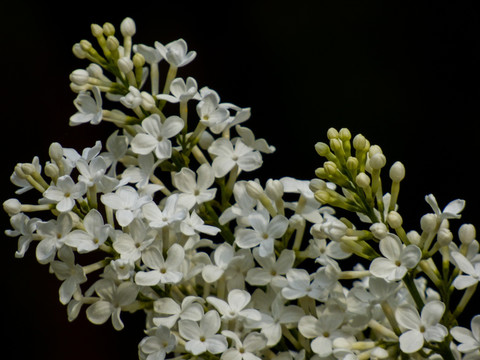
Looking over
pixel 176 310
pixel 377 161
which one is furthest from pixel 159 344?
pixel 377 161

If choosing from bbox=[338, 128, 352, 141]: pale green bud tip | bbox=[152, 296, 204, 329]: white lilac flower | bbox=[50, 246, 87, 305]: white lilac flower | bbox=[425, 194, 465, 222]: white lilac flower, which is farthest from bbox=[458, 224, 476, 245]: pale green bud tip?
bbox=[50, 246, 87, 305]: white lilac flower

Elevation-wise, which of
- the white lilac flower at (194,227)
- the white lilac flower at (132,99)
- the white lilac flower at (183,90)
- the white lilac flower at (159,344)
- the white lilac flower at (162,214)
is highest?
the white lilac flower at (183,90)

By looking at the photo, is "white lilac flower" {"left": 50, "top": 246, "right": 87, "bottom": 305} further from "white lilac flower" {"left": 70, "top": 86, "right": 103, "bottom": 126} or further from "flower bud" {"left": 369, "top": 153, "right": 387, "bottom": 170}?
"flower bud" {"left": 369, "top": 153, "right": 387, "bottom": 170}

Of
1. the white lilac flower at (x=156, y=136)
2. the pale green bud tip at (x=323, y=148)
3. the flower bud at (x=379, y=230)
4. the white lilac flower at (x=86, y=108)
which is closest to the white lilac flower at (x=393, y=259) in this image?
the flower bud at (x=379, y=230)

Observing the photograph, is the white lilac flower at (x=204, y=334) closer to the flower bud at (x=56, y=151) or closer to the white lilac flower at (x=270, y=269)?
the white lilac flower at (x=270, y=269)

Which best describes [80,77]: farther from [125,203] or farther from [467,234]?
[467,234]

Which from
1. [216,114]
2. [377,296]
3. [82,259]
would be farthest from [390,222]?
[82,259]

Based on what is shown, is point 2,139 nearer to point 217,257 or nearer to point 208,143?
point 208,143
